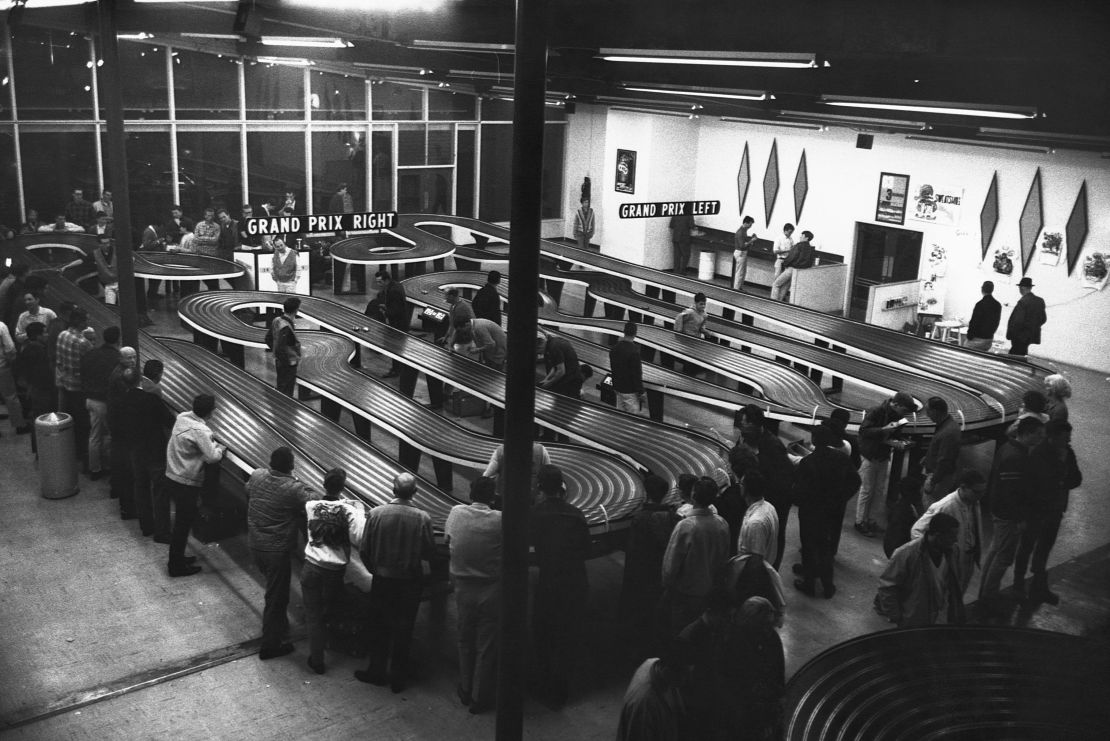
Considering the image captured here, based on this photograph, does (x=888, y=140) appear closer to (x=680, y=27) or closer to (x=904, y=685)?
(x=680, y=27)

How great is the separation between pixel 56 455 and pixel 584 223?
50.5ft

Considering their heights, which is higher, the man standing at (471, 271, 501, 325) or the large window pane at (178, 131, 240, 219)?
the large window pane at (178, 131, 240, 219)

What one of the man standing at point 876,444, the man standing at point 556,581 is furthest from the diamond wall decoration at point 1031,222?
the man standing at point 556,581

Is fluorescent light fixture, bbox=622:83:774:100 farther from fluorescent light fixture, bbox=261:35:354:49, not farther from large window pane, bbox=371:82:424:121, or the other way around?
large window pane, bbox=371:82:424:121

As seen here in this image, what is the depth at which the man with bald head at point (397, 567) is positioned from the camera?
20.3 ft

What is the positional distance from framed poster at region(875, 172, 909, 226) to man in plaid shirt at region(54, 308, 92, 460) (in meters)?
13.4

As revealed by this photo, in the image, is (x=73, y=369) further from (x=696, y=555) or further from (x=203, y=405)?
(x=696, y=555)

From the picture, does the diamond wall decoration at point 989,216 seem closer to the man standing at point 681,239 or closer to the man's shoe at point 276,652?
the man standing at point 681,239

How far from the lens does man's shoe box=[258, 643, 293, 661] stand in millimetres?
6734

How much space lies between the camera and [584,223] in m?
22.9

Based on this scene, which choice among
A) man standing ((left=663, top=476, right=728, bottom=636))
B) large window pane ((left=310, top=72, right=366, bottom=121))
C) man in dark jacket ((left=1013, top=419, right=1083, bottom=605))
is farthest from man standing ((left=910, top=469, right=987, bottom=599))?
large window pane ((left=310, top=72, right=366, bottom=121))

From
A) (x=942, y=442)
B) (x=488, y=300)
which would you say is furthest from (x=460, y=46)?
(x=942, y=442)

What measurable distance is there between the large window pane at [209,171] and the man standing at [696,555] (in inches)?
634

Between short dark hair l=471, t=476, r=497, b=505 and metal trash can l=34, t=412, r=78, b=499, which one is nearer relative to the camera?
short dark hair l=471, t=476, r=497, b=505
